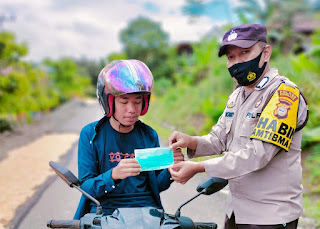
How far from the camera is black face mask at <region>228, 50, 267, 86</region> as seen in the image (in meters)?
2.45

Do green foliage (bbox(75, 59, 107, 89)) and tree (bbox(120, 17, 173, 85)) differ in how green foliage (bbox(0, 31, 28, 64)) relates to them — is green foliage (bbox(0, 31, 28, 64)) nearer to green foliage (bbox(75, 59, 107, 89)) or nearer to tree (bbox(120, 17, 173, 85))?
A: tree (bbox(120, 17, 173, 85))

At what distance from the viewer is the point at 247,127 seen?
7.89 ft

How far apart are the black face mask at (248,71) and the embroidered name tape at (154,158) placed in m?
0.70

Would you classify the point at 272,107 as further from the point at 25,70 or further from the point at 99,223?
the point at 25,70

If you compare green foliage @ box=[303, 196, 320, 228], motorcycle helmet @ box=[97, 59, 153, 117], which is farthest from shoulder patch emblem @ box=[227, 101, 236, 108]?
green foliage @ box=[303, 196, 320, 228]

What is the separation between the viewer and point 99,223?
216 centimetres

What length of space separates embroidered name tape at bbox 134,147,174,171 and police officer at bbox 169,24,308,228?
81 mm

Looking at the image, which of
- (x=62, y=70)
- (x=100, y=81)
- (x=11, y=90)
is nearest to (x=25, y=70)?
(x=11, y=90)

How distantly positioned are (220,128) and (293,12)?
23.6 m

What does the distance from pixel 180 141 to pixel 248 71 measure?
0.66m

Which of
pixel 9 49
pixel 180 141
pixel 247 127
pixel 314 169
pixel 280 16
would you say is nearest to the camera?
pixel 247 127

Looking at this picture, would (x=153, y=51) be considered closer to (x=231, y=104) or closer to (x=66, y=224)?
(x=231, y=104)

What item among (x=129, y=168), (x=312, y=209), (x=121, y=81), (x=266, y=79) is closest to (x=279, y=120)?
(x=266, y=79)

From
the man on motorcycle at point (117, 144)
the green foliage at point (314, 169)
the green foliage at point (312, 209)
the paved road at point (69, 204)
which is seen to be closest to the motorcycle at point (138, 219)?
the man on motorcycle at point (117, 144)
